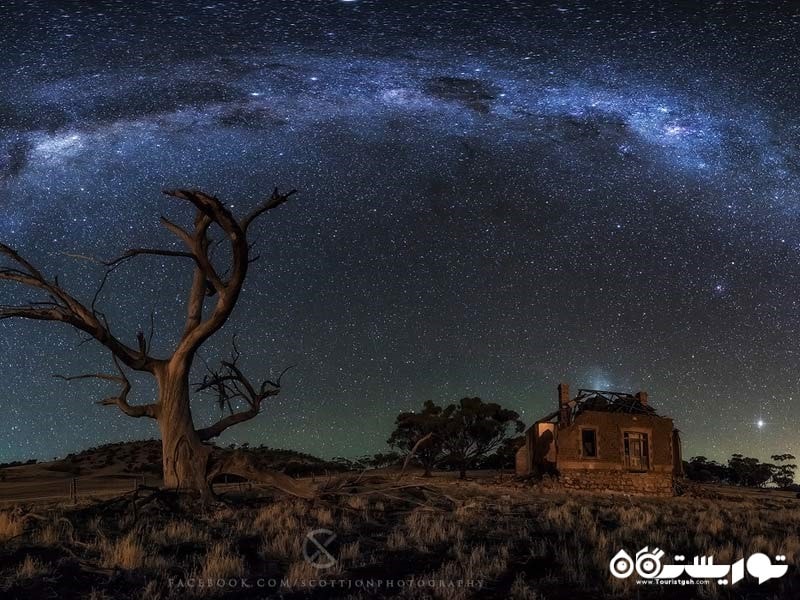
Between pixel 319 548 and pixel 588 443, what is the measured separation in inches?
977

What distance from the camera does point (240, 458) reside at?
522 inches

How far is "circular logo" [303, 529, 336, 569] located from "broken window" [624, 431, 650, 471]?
24148mm

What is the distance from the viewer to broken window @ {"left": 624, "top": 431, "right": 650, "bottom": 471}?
30844mm

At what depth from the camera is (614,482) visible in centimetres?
3012

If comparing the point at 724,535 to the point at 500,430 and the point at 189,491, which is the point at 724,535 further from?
the point at 500,430

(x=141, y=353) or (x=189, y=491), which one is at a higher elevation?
(x=141, y=353)

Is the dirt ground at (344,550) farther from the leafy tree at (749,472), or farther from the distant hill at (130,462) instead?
the leafy tree at (749,472)

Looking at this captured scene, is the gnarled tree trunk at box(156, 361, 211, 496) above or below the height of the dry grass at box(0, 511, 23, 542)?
above

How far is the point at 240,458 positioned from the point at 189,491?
3.87ft

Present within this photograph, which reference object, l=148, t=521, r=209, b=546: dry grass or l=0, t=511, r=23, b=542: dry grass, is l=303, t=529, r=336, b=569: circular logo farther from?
l=0, t=511, r=23, b=542: dry grass

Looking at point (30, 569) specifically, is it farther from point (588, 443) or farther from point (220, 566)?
point (588, 443)

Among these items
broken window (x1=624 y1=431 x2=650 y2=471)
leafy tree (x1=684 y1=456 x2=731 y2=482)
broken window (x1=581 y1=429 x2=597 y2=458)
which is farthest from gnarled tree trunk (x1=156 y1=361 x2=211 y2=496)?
leafy tree (x1=684 y1=456 x2=731 y2=482)

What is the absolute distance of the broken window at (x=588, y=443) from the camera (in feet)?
101

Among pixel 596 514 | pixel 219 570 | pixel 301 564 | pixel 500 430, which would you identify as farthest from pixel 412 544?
pixel 500 430
